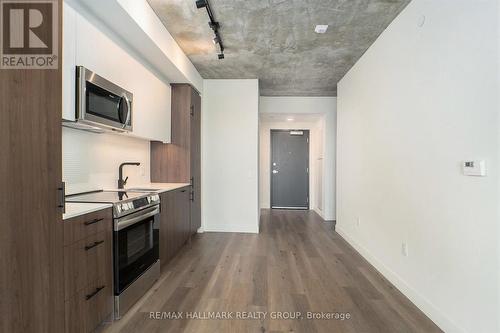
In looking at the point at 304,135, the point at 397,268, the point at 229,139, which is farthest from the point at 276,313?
the point at 304,135

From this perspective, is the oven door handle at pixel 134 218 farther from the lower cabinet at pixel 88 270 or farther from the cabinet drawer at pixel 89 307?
the cabinet drawer at pixel 89 307

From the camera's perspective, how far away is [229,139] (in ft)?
15.1

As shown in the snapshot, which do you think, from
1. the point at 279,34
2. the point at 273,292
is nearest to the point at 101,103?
the point at 279,34

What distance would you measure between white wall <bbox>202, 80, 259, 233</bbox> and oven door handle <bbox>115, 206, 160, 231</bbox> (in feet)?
6.47

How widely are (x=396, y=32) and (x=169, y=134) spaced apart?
307cm

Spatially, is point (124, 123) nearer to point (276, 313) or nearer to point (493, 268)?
point (276, 313)

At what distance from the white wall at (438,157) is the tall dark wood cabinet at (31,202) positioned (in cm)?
250

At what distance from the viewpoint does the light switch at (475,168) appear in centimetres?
158

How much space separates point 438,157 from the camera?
1.97 m

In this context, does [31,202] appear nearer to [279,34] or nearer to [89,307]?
[89,307]

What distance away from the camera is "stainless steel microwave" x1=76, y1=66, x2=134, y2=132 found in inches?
76.2

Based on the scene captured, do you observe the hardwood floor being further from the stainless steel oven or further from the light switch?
the light switch

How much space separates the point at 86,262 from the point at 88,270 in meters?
0.06

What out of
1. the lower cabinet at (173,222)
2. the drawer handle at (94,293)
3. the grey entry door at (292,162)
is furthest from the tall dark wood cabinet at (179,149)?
the grey entry door at (292,162)
